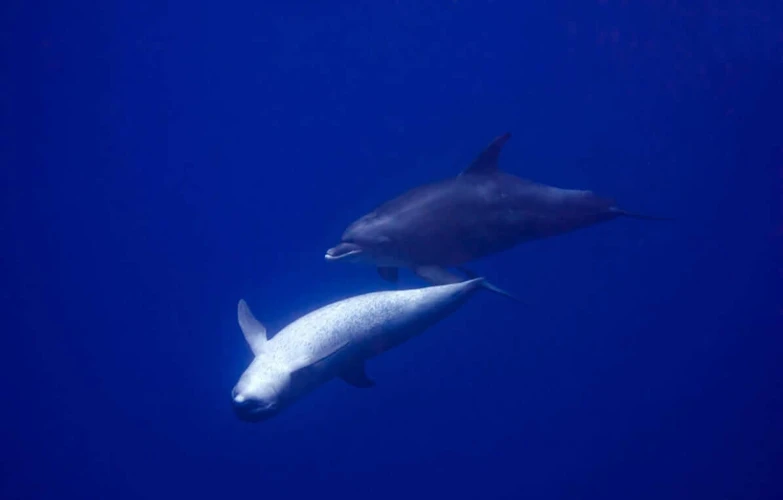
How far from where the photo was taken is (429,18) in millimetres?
13625

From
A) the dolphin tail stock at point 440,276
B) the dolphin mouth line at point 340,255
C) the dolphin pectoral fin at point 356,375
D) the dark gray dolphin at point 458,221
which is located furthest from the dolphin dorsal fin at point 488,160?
the dolphin pectoral fin at point 356,375

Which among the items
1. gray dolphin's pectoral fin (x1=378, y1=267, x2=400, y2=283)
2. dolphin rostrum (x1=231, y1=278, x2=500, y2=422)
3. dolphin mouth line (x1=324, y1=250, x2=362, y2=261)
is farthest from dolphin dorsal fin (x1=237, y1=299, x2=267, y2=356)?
gray dolphin's pectoral fin (x1=378, y1=267, x2=400, y2=283)

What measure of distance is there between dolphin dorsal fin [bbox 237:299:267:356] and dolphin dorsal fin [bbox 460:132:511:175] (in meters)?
3.83

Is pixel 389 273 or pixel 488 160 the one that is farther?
pixel 389 273

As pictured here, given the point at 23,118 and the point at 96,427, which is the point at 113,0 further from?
the point at 96,427

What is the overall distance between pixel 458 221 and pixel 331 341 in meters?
2.75

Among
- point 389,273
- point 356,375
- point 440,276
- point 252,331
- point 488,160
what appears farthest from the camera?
point 389,273

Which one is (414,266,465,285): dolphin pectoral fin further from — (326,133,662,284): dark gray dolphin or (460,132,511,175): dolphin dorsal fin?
(460,132,511,175): dolphin dorsal fin

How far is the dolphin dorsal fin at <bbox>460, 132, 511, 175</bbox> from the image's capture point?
850 centimetres

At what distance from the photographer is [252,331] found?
7.84 meters

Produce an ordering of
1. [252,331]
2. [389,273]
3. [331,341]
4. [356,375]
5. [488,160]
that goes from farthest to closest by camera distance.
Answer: [389,273]
[488,160]
[252,331]
[356,375]
[331,341]

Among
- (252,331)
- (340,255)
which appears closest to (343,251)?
(340,255)

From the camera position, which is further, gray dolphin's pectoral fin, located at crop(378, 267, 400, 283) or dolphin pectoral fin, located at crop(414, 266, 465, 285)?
gray dolphin's pectoral fin, located at crop(378, 267, 400, 283)

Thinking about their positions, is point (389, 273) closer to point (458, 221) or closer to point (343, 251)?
point (343, 251)
